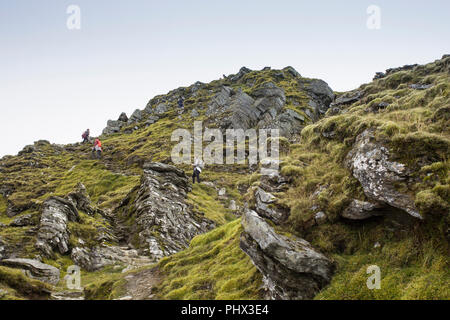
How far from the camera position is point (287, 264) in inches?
364

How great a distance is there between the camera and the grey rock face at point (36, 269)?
1558 cm

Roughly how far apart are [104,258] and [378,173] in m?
19.7

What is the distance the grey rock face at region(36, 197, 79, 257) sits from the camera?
757 inches

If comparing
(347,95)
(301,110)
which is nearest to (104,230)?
(347,95)

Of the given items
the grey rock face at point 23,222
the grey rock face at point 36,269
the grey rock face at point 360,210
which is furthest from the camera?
the grey rock face at point 23,222

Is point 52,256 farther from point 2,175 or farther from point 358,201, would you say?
point 2,175

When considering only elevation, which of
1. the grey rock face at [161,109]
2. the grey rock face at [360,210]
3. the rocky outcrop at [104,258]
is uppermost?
the grey rock face at [161,109]

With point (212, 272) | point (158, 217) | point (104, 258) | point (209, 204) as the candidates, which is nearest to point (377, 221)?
point (212, 272)

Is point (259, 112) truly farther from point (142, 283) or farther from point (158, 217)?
point (142, 283)

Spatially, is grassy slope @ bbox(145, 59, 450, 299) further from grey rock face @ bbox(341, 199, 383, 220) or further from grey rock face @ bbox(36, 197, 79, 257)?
grey rock face @ bbox(36, 197, 79, 257)

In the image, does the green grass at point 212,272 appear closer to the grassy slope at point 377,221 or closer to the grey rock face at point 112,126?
the grassy slope at point 377,221

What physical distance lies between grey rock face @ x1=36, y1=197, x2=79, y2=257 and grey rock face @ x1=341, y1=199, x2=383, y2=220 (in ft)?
64.9

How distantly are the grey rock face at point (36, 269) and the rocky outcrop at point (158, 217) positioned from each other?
6.50 metres

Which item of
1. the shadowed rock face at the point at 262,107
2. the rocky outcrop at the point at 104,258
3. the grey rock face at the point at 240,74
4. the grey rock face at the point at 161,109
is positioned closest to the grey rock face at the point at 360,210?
the rocky outcrop at the point at 104,258
